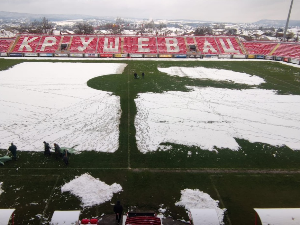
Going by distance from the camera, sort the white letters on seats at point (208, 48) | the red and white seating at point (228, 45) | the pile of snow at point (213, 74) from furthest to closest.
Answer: the red and white seating at point (228, 45) < the white letters on seats at point (208, 48) < the pile of snow at point (213, 74)

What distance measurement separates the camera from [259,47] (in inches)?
2195

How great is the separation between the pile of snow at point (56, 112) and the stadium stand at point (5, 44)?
22972 mm

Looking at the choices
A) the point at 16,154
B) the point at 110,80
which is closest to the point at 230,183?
the point at 16,154

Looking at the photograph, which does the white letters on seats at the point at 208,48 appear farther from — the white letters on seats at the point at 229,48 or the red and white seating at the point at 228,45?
the white letters on seats at the point at 229,48

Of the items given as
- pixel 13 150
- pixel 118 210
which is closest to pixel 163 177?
pixel 118 210

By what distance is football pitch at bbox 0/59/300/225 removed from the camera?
9430mm

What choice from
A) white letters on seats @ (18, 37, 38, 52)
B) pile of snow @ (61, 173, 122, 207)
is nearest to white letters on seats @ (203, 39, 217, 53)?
white letters on seats @ (18, 37, 38, 52)

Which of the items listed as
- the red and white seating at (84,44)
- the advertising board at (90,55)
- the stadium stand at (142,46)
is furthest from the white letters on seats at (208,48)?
the red and white seating at (84,44)

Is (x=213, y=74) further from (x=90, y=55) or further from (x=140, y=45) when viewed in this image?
(x=90, y=55)

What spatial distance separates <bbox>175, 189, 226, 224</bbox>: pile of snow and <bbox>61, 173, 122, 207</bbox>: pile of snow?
9.89ft

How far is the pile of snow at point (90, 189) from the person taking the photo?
9.77 m

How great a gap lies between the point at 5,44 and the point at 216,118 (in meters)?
54.1

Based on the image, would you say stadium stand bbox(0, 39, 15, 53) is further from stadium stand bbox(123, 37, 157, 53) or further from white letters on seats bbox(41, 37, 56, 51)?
stadium stand bbox(123, 37, 157, 53)

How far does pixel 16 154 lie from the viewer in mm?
13180
